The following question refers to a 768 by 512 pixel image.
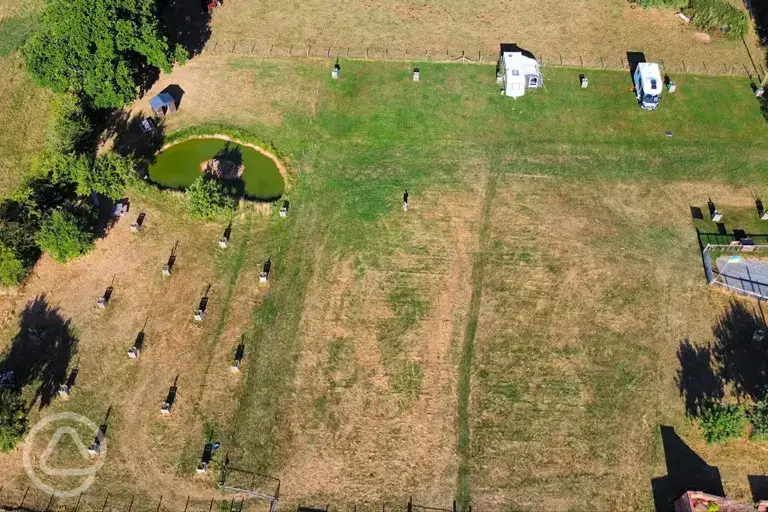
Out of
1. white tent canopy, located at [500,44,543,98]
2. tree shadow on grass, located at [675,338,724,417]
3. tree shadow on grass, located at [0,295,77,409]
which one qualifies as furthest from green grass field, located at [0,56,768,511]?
tree shadow on grass, located at [0,295,77,409]

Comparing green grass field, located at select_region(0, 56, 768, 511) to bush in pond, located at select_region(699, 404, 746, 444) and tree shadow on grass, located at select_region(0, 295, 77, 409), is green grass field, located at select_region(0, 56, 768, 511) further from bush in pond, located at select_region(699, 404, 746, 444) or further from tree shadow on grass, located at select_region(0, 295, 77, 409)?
bush in pond, located at select_region(699, 404, 746, 444)

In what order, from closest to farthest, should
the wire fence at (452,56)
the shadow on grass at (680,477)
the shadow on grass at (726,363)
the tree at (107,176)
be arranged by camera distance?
the shadow on grass at (680,477)
the shadow on grass at (726,363)
the tree at (107,176)
the wire fence at (452,56)

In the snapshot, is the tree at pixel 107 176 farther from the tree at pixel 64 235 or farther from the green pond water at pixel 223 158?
the green pond water at pixel 223 158

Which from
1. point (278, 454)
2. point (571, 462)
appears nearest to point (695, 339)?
point (571, 462)

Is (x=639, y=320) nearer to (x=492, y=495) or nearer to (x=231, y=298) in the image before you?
(x=492, y=495)

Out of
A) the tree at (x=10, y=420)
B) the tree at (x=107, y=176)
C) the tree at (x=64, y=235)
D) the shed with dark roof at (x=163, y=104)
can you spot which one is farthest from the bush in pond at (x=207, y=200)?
the tree at (x=10, y=420)

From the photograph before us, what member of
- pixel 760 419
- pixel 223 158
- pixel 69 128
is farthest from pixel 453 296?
pixel 69 128
